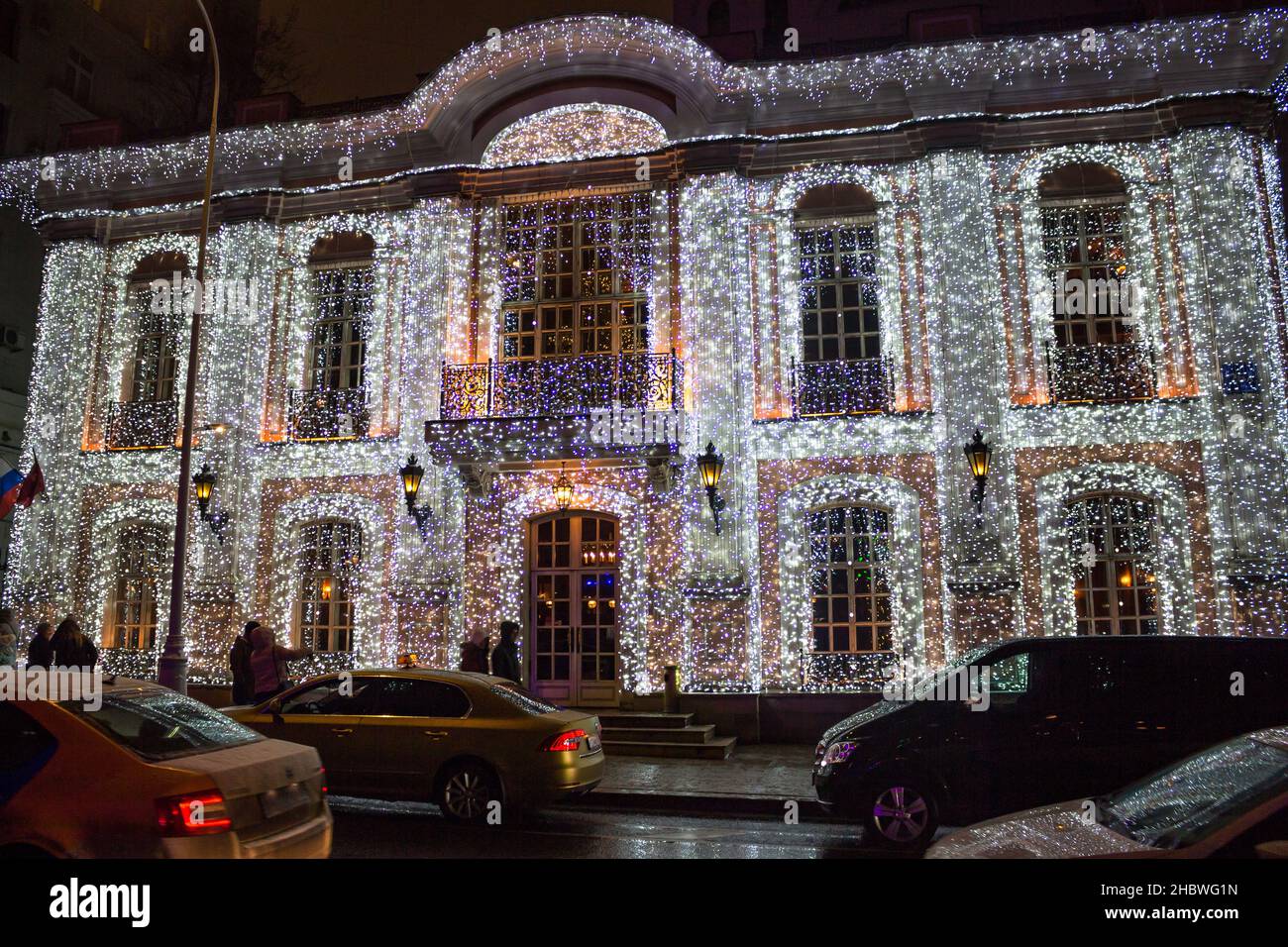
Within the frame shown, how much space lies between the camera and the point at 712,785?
10.9m

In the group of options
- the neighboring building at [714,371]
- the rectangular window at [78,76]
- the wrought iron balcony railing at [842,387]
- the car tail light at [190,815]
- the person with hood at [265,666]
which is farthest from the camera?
the rectangular window at [78,76]

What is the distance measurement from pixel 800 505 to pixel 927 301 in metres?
3.99

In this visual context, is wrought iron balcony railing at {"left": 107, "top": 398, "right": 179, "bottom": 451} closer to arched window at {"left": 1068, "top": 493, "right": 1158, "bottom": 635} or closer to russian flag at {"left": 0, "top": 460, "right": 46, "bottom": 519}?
russian flag at {"left": 0, "top": 460, "right": 46, "bottom": 519}

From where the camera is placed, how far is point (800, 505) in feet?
49.1

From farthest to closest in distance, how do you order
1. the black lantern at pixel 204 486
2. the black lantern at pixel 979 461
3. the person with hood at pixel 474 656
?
the black lantern at pixel 204 486
the black lantern at pixel 979 461
the person with hood at pixel 474 656

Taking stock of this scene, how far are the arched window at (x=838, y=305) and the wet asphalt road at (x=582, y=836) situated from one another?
7.57 m

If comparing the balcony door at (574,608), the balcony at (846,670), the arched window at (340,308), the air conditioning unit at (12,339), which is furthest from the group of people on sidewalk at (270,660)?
the air conditioning unit at (12,339)

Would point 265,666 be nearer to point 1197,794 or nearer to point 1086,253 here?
point 1197,794

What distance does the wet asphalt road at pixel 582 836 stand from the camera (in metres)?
7.63

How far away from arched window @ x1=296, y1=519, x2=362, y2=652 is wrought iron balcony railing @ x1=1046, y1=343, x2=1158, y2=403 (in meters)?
12.4

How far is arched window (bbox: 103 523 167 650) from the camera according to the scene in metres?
17.1

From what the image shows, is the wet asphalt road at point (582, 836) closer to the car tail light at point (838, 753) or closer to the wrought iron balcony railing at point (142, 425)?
the car tail light at point (838, 753)

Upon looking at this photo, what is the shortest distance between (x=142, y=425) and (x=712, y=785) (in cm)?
1325

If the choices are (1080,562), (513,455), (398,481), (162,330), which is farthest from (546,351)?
(1080,562)
